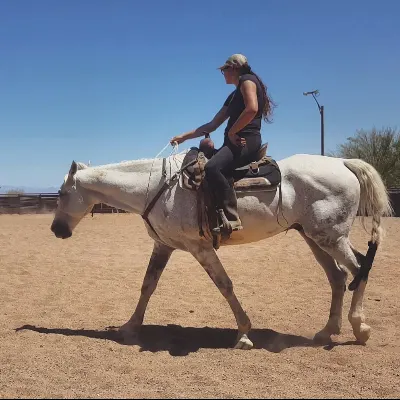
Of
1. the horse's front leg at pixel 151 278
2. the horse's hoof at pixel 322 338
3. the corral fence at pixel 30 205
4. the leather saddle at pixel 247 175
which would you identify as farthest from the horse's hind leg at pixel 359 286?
the corral fence at pixel 30 205

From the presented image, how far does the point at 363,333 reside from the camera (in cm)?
453

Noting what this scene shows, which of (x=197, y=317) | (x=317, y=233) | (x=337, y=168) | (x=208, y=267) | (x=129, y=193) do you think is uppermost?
(x=337, y=168)

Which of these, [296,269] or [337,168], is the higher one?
[337,168]

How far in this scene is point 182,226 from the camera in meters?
4.51

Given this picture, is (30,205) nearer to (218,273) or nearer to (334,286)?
(218,273)

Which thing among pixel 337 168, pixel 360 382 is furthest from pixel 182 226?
pixel 360 382

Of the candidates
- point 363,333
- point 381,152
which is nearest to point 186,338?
point 363,333

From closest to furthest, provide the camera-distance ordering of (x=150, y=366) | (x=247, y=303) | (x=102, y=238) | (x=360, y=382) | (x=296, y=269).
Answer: (x=360, y=382) → (x=150, y=366) → (x=247, y=303) → (x=296, y=269) → (x=102, y=238)

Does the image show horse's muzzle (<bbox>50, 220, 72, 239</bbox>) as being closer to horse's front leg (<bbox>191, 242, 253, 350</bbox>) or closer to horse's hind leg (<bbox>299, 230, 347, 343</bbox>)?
horse's front leg (<bbox>191, 242, 253, 350</bbox>)

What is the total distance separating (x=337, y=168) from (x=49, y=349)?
3333 millimetres

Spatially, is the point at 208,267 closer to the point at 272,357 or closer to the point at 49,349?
the point at 272,357

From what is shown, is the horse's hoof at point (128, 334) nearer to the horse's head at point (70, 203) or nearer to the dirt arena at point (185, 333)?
the dirt arena at point (185, 333)

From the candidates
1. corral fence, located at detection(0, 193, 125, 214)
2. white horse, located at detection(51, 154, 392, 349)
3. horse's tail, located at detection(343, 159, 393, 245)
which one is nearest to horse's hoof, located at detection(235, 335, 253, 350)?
white horse, located at detection(51, 154, 392, 349)

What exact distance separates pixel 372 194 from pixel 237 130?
1574 mm
